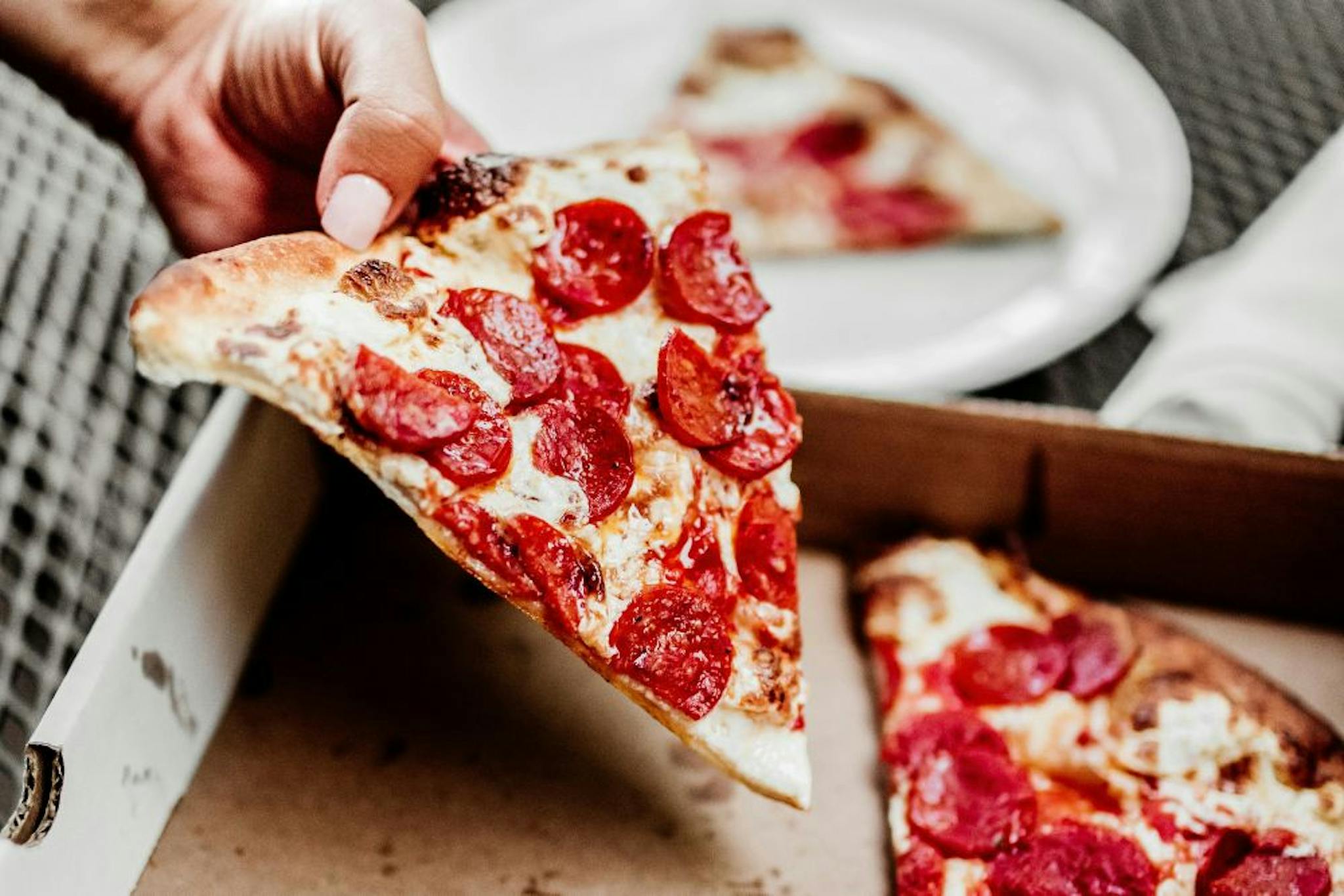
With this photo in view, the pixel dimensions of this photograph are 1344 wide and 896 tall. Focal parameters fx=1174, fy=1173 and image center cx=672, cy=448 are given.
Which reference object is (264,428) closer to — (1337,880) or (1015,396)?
(1015,396)

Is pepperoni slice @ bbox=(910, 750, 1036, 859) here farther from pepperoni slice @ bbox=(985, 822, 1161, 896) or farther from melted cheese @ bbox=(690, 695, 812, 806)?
melted cheese @ bbox=(690, 695, 812, 806)

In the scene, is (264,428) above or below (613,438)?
below

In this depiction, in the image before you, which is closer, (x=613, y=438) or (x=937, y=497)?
(x=613, y=438)

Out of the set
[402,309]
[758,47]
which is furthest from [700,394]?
[758,47]

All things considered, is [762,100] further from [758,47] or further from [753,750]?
[753,750]

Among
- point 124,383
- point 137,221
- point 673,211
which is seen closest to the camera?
point 673,211

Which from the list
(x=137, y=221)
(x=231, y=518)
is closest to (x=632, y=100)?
(x=137, y=221)
